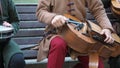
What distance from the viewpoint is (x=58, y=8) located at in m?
4.00

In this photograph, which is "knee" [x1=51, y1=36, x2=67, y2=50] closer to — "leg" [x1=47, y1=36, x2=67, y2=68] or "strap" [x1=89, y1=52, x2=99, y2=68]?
"leg" [x1=47, y1=36, x2=67, y2=68]

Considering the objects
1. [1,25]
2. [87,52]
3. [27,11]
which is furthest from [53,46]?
[27,11]

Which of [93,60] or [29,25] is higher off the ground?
[29,25]

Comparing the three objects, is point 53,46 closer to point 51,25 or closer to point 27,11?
point 51,25

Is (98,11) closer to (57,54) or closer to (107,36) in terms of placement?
(107,36)

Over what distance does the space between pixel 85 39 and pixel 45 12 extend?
0.56 metres

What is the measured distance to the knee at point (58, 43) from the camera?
11.9ft

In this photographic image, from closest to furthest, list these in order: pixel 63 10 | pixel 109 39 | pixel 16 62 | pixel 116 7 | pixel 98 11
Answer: pixel 16 62 → pixel 109 39 → pixel 63 10 → pixel 98 11 → pixel 116 7

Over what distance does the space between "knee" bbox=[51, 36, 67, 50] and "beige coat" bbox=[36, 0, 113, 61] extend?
98 mm

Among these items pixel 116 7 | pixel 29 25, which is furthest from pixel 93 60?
pixel 29 25

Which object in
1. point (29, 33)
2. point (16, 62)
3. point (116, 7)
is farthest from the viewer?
point (29, 33)

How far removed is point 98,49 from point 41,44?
2.05 ft

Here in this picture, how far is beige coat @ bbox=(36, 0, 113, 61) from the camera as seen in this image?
384 centimetres

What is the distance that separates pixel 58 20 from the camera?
3676 mm
